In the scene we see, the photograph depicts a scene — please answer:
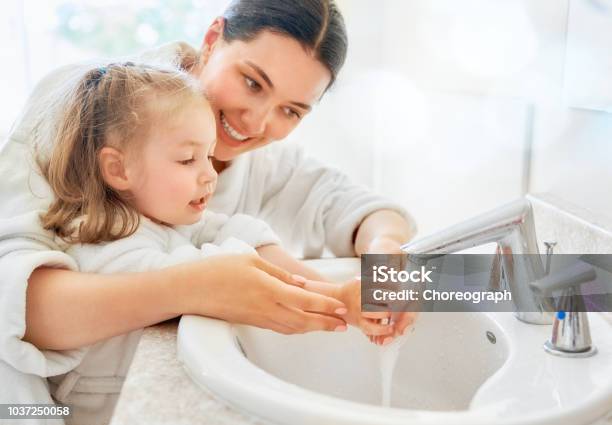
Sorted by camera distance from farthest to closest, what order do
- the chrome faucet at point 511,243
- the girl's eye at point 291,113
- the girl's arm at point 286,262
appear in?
the girl's eye at point 291,113
the girl's arm at point 286,262
the chrome faucet at point 511,243

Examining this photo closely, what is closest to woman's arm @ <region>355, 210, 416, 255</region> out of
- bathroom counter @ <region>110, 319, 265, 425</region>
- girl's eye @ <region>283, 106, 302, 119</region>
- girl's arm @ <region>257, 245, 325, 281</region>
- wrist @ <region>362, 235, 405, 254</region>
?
wrist @ <region>362, 235, 405, 254</region>

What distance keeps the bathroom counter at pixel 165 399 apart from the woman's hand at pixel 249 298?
0.25 feet

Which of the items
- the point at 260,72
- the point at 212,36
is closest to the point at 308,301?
the point at 260,72

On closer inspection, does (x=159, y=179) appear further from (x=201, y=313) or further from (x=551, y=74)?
(x=551, y=74)

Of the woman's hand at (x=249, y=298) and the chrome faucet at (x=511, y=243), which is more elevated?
the chrome faucet at (x=511, y=243)

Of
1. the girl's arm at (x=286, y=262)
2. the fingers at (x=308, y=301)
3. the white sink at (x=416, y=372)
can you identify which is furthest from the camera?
the girl's arm at (x=286, y=262)

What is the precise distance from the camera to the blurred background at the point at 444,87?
88 centimetres

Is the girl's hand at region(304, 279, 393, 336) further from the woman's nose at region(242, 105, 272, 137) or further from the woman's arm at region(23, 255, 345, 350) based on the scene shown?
the woman's nose at region(242, 105, 272, 137)

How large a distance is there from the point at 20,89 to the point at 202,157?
1896 mm

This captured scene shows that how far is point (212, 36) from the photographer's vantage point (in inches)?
45.0

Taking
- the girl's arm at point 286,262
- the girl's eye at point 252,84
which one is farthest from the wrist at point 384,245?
the girl's eye at point 252,84

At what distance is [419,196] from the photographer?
1604 mm

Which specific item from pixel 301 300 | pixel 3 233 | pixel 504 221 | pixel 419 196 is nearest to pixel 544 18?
pixel 504 221

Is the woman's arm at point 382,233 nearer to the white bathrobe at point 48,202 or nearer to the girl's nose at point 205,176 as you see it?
the white bathrobe at point 48,202
